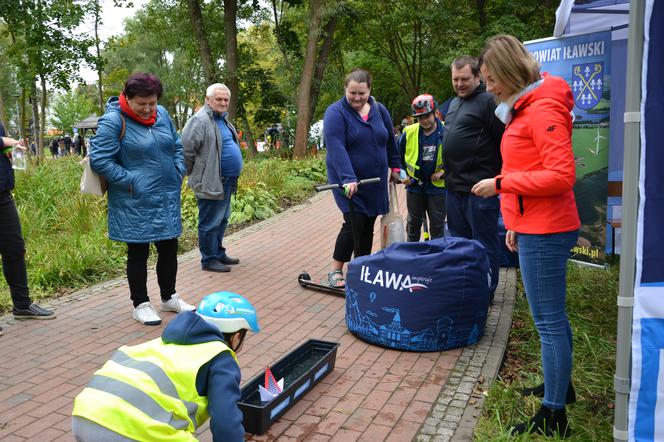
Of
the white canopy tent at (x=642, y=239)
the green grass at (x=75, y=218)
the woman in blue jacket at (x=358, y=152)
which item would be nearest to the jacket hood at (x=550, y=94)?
the white canopy tent at (x=642, y=239)

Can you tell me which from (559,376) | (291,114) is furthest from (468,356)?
(291,114)

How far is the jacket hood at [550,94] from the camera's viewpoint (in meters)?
2.81

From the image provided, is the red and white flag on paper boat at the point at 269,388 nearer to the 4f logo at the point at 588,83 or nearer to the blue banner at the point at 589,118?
the blue banner at the point at 589,118

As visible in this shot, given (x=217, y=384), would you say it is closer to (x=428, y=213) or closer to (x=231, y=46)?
(x=428, y=213)

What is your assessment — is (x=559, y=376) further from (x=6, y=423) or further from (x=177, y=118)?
(x=177, y=118)

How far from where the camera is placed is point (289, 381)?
376cm

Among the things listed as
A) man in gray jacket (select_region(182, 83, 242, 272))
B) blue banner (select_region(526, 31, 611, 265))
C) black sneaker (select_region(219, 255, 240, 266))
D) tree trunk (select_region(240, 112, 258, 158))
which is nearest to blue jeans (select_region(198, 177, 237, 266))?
man in gray jacket (select_region(182, 83, 242, 272))

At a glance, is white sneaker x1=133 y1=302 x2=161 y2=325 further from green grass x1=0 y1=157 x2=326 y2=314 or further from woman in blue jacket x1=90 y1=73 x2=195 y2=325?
green grass x1=0 y1=157 x2=326 y2=314

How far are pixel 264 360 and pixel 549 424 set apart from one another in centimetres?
199

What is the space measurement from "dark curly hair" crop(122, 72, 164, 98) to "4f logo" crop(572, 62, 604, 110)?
4.37 m

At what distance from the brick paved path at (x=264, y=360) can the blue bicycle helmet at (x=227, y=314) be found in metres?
1.06

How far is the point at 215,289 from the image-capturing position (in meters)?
6.09

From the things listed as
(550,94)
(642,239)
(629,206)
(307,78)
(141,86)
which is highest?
(307,78)

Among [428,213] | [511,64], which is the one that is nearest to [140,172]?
[428,213]
